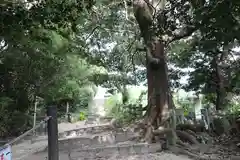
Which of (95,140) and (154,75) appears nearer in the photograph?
(95,140)

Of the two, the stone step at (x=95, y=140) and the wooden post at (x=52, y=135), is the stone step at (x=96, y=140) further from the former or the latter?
the wooden post at (x=52, y=135)

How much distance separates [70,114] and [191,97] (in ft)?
18.9

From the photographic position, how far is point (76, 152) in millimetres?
6359

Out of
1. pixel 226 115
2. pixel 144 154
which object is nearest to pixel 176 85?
pixel 226 115

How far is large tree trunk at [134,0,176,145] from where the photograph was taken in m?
7.34

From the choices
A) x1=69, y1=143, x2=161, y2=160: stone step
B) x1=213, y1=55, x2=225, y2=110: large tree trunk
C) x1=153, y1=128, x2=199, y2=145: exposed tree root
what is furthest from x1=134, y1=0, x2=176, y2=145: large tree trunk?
x1=213, y1=55, x2=225, y2=110: large tree trunk

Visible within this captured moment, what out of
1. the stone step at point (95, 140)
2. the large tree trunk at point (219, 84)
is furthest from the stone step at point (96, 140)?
the large tree trunk at point (219, 84)

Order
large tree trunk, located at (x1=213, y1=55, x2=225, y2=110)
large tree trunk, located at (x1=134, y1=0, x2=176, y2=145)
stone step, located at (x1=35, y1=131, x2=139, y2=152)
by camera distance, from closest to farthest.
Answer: stone step, located at (x1=35, y1=131, x2=139, y2=152) → large tree trunk, located at (x1=134, y1=0, x2=176, y2=145) → large tree trunk, located at (x1=213, y1=55, x2=225, y2=110)

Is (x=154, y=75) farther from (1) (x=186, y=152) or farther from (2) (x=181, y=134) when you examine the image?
(1) (x=186, y=152)

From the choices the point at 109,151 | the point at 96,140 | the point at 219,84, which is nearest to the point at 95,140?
the point at 96,140

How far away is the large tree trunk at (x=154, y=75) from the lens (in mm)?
7340

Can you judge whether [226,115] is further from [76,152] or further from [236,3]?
[236,3]

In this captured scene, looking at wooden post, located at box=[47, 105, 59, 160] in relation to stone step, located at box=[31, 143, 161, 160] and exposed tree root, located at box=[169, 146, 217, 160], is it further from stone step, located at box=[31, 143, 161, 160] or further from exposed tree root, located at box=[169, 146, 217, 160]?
exposed tree root, located at box=[169, 146, 217, 160]

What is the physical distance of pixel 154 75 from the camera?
7.71 m
